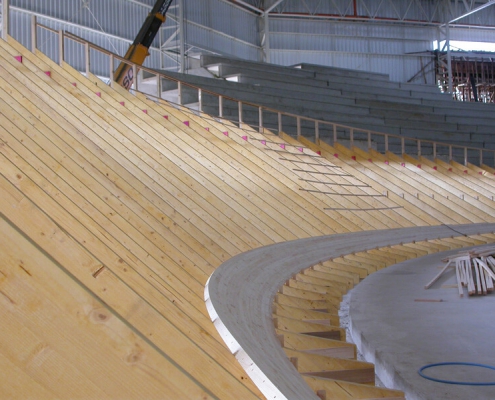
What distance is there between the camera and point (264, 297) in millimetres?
5078

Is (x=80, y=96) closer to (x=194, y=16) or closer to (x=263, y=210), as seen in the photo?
(x=263, y=210)

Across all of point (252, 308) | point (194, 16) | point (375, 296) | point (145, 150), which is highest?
point (194, 16)

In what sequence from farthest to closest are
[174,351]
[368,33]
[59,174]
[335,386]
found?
1. [368,33]
2. [59,174]
3. [335,386]
4. [174,351]

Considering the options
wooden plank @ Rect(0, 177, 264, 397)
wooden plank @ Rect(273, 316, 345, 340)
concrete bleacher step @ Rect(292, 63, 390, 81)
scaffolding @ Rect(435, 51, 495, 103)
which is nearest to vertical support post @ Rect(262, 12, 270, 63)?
concrete bleacher step @ Rect(292, 63, 390, 81)

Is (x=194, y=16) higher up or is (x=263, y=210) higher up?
(x=194, y=16)

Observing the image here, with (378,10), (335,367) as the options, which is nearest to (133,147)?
(335,367)

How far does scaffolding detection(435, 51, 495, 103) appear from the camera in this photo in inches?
1007

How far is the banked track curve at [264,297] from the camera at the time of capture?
2676mm

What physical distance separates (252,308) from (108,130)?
3.96 meters

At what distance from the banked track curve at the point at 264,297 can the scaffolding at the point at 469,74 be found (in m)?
16.8

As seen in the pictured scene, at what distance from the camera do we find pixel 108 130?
765 centimetres

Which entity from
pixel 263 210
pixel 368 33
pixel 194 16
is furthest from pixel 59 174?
pixel 368 33

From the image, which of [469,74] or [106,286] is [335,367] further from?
[469,74]

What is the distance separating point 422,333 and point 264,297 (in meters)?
1.40
